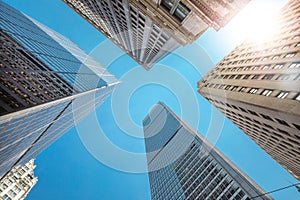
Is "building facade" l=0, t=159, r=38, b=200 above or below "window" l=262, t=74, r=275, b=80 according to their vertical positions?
below

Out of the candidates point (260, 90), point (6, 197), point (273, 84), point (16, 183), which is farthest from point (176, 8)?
point (16, 183)

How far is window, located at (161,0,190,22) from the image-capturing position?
23484 millimetres

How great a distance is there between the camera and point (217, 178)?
222ft

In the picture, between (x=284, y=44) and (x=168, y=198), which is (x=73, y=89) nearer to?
(x=168, y=198)

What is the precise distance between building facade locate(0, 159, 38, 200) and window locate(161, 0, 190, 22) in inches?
2909

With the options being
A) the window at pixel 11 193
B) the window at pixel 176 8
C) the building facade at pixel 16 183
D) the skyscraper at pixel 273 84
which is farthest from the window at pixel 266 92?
the window at pixel 11 193

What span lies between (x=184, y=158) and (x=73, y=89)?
5218 cm

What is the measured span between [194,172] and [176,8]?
66.0 m

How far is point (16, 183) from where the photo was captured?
85.1 m

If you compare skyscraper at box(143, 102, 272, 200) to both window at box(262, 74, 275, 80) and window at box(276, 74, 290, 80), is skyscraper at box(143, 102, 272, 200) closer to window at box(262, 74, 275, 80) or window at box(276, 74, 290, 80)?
window at box(262, 74, 275, 80)

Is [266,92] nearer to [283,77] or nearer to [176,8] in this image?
[283,77]

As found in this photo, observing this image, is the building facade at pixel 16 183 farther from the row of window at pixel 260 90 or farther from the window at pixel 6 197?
the row of window at pixel 260 90

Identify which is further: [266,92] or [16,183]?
[16,183]

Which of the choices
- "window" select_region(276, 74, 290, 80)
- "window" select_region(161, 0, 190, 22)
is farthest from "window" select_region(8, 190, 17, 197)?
"window" select_region(276, 74, 290, 80)
